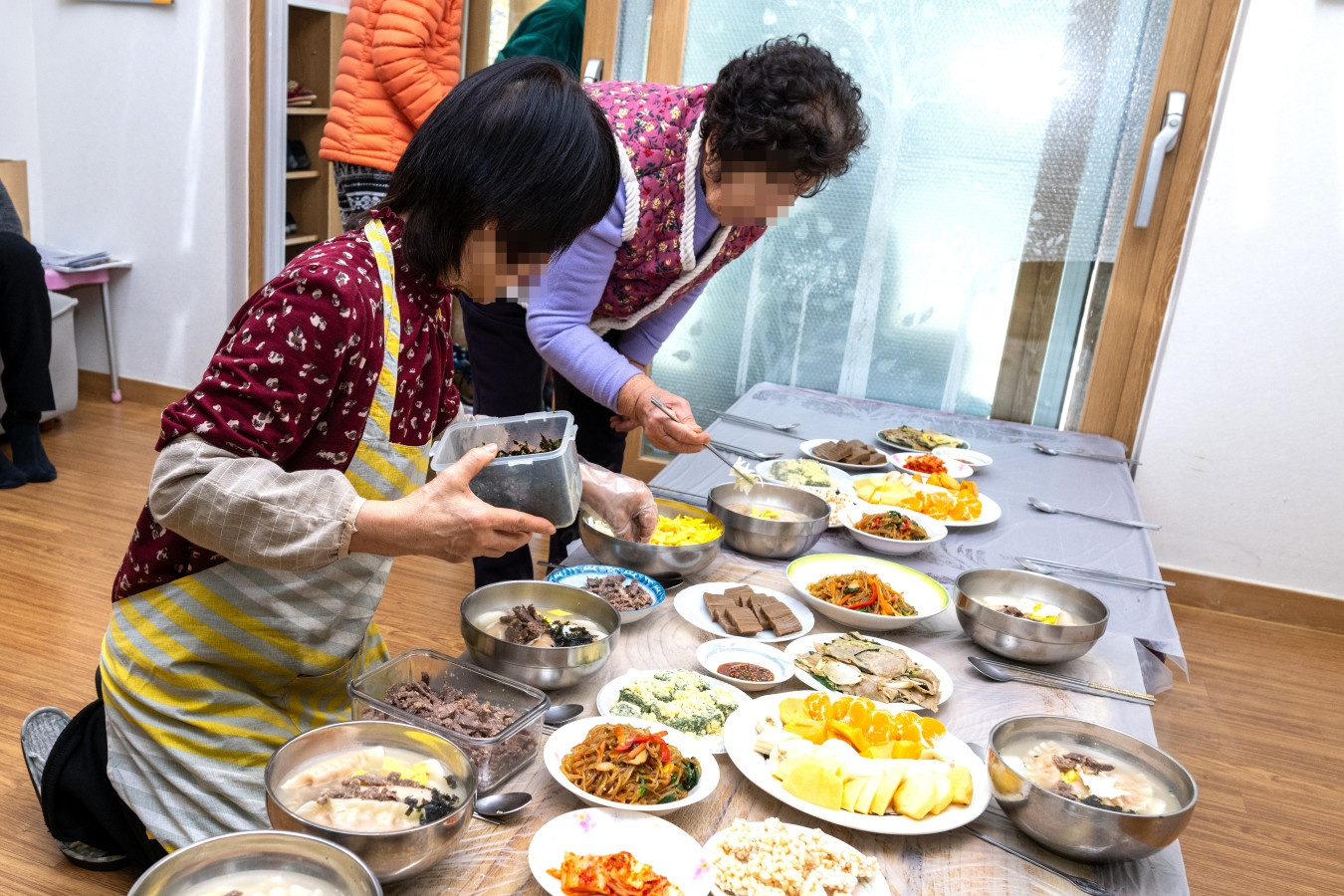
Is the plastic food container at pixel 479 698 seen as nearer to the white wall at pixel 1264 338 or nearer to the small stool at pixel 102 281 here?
the white wall at pixel 1264 338

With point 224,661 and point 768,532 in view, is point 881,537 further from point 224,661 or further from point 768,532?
point 224,661

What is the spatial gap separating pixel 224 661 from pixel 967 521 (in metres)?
1.50

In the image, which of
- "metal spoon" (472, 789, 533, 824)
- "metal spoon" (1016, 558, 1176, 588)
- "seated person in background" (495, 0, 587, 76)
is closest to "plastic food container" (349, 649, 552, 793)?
"metal spoon" (472, 789, 533, 824)

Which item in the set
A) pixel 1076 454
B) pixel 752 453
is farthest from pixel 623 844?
pixel 1076 454

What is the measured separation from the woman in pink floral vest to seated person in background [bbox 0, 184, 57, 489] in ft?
8.34

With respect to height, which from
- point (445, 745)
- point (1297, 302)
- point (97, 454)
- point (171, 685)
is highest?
point (1297, 302)

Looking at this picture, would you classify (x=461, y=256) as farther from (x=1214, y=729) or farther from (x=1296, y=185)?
(x=1296, y=185)

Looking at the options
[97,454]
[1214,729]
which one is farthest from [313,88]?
[1214,729]

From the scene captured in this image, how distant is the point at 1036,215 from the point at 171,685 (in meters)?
3.07

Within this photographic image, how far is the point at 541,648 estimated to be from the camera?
1293mm

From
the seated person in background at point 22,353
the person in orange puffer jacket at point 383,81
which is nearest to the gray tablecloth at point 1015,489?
the person in orange puffer jacket at point 383,81

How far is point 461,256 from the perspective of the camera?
126 cm

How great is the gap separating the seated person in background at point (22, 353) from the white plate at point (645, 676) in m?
3.19

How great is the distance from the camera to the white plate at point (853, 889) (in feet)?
3.32
